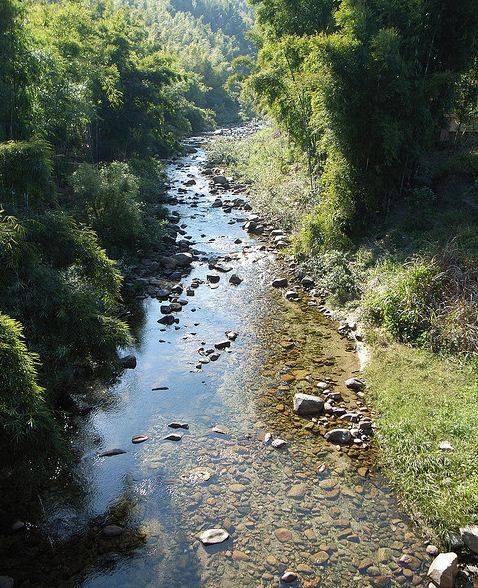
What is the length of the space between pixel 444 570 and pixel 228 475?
304 cm

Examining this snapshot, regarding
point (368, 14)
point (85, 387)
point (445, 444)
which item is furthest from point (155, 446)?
point (368, 14)

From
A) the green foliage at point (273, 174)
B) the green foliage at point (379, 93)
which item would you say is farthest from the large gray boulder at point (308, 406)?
the green foliage at point (273, 174)

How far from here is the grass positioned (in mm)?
6008

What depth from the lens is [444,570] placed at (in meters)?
5.27

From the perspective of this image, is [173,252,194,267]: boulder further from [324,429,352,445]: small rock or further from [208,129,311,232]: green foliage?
[324,429,352,445]: small rock

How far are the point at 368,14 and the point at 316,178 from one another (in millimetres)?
5885

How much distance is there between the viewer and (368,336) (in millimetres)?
10266

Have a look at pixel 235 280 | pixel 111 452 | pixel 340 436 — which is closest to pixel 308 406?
pixel 340 436

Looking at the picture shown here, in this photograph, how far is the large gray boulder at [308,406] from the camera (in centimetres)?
838

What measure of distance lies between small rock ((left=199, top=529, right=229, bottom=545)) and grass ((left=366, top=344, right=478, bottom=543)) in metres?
2.47

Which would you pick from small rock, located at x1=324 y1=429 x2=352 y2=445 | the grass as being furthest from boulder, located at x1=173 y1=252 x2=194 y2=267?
small rock, located at x1=324 y1=429 x2=352 y2=445

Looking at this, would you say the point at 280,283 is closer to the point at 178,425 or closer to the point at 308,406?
the point at 308,406

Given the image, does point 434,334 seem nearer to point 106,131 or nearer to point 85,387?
point 85,387

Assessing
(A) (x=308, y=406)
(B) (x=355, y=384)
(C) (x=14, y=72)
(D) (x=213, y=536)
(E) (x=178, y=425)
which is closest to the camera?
(D) (x=213, y=536)
